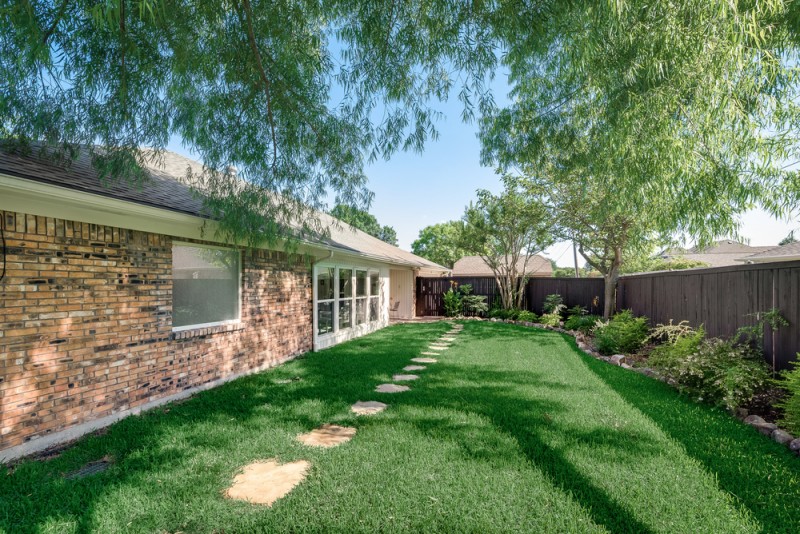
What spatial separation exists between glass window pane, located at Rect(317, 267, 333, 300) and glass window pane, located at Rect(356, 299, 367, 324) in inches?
72.6

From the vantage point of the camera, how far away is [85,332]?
3.97 meters

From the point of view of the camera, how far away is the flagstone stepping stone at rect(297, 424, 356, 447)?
3696 millimetres

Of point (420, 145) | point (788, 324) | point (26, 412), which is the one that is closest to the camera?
point (26, 412)

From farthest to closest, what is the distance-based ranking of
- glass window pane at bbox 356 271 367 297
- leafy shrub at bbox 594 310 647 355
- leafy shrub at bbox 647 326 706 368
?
1. glass window pane at bbox 356 271 367 297
2. leafy shrub at bbox 594 310 647 355
3. leafy shrub at bbox 647 326 706 368

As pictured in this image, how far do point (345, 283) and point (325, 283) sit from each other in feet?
3.69

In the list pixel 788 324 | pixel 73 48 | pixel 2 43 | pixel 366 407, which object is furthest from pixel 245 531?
pixel 788 324

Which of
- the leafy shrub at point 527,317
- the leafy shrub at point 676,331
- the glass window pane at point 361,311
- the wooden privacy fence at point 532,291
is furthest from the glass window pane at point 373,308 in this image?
the leafy shrub at point 676,331

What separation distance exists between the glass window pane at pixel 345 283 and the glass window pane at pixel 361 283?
27.0 inches

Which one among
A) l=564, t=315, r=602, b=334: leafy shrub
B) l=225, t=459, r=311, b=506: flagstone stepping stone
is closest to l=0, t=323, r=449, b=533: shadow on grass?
l=225, t=459, r=311, b=506: flagstone stepping stone

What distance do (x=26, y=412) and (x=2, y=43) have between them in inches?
120

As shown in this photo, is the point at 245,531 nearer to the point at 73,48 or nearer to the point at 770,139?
the point at 73,48

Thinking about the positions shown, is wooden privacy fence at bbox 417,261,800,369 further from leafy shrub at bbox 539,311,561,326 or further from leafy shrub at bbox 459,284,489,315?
leafy shrub at bbox 459,284,489,315

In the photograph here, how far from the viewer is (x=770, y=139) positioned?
420cm

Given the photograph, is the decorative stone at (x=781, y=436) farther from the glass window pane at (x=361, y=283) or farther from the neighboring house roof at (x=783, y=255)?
the glass window pane at (x=361, y=283)
